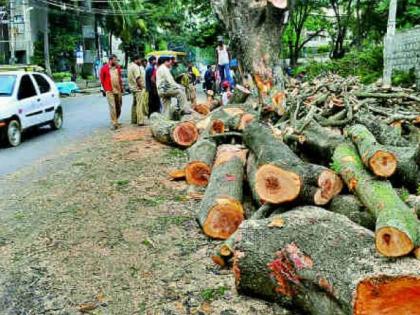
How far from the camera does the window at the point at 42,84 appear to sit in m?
14.6

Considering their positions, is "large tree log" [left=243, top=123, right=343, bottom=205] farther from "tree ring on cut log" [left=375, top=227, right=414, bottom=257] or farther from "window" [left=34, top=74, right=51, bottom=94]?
"window" [left=34, top=74, right=51, bottom=94]

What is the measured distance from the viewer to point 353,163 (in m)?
5.73

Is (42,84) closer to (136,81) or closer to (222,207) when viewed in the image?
(136,81)

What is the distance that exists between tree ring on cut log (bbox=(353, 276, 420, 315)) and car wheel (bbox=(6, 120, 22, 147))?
10.5 m

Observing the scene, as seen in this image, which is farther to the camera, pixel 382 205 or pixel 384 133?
pixel 384 133

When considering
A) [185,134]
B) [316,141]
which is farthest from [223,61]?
[316,141]

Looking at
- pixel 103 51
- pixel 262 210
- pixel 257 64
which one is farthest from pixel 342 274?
pixel 103 51

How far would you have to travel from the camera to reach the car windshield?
43.2 ft

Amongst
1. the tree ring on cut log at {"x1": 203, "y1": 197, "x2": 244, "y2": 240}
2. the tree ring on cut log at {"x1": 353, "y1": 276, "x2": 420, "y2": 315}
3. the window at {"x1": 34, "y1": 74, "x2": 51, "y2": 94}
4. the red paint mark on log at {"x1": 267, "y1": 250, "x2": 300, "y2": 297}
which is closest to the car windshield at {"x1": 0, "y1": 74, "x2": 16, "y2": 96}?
the window at {"x1": 34, "y1": 74, "x2": 51, "y2": 94}

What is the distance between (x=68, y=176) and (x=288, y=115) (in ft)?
12.5

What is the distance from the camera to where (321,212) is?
5098 millimetres

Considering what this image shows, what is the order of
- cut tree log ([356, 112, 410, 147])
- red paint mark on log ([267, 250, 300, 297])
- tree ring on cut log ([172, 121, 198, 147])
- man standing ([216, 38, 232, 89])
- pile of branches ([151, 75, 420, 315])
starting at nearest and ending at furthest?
pile of branches ([151, 75, 420, 315]) < red paint mark on log ([267, 250, 300, 297]) < cut tree log ([356, 112, 410, 147]) < tree ring on cut log ([172, 121, 198, 147]) < man standing ([216, 38, 232, 89])

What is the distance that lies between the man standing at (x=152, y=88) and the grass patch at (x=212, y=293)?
10.00 m

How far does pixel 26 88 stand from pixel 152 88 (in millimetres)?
3131
